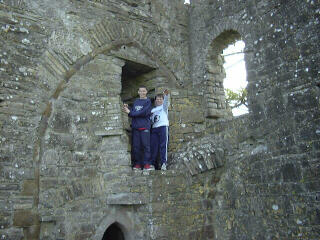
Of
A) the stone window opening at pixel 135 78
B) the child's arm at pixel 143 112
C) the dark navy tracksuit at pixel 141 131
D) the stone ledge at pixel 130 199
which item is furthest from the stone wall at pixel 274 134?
the stone window opening at pixel 135 78

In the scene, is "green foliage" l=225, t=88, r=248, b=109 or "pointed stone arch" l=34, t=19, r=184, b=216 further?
"green foliage" l=225, t=88, r=248, b=109

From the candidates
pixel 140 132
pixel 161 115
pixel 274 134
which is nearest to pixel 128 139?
pixel 140 132

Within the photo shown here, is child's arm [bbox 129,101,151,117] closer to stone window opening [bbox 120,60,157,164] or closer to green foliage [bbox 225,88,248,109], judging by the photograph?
stone window opening [bbox 120,60,157,164]

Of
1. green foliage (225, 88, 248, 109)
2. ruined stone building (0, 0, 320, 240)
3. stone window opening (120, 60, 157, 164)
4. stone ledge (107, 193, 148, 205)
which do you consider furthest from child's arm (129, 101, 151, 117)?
green foliage (225, 88, 248, 109)

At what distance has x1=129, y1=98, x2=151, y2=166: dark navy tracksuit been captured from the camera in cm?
585

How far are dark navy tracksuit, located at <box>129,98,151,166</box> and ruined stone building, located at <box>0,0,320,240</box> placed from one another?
0.19 metres

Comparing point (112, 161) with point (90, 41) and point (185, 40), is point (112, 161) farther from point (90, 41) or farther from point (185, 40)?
point (185, 40)

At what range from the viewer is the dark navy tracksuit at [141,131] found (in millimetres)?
5848

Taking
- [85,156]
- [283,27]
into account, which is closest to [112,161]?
[85,156]

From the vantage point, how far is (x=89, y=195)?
208 inches

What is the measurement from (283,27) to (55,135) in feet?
13.0

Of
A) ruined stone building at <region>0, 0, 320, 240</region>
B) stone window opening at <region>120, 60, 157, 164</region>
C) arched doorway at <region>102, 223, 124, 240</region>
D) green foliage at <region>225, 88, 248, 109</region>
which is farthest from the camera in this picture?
green foliage at <region>225, 88, 248, 109</region>

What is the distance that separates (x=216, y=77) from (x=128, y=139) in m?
2.76

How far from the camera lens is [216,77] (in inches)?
291
